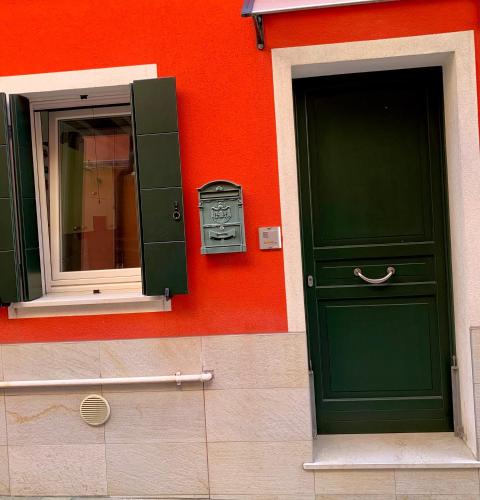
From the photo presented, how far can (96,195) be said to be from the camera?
13.9 feet

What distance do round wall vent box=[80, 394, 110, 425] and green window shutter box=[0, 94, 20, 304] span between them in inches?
34.3

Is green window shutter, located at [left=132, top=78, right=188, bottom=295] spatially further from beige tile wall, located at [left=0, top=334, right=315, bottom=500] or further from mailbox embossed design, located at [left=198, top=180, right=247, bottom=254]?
beige tile wall, located at [left=0, top=334, right=315, bottom=500]

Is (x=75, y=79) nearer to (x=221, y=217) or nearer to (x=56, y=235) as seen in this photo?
(x=56, y=235)

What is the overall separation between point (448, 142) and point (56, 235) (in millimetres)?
2954

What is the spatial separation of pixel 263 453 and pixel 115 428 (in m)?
1.06

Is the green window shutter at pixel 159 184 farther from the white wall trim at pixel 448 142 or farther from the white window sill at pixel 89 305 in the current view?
the white wall trim at pixel 448 142

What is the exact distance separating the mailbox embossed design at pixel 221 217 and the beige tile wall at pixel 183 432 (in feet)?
2.11

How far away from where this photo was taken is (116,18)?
12.5 feet

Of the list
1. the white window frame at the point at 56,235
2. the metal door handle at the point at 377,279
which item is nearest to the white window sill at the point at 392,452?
the metal door handle at the point at 377,279

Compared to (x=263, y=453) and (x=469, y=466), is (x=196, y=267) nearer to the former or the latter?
(x=263, y=453)

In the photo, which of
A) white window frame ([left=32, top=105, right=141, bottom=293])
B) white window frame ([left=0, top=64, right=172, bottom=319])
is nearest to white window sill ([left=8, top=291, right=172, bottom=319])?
white window frame ([left=0, top=64, right=172, bottom=319])

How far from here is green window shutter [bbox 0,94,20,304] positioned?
378 cm

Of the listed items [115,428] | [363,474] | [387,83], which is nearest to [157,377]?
[115,428]

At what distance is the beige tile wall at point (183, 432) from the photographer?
3.71 metres
